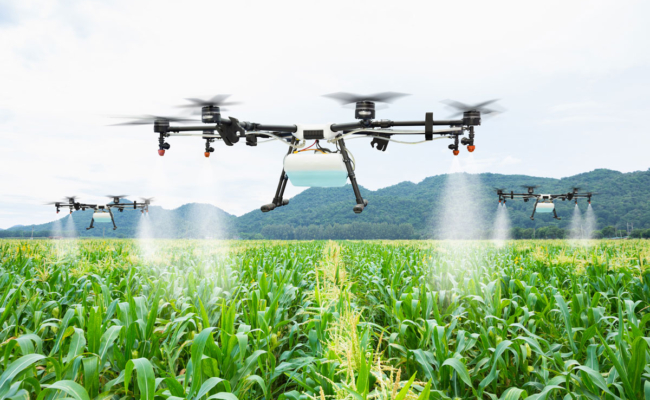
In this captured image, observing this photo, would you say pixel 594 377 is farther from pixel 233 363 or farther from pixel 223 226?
pixel 223 226

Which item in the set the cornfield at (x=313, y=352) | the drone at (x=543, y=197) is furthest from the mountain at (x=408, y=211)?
the cornfield at (x=313, y=352)

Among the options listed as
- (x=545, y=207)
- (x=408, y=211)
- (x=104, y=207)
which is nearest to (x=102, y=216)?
(x=104, y=207)

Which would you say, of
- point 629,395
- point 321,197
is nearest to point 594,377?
point 629,395

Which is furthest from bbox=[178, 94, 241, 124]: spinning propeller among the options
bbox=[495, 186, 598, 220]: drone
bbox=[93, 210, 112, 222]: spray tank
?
bbox=[93, 210, 112, 222]: spray tank

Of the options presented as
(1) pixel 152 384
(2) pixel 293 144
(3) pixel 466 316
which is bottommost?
(3) pixel 466 316

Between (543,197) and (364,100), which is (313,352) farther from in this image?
(543,197)

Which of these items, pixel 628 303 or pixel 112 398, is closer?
pixel 112 398

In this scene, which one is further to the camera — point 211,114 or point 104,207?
point 104,207
